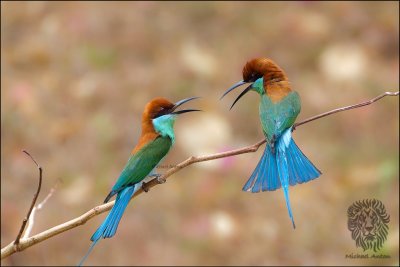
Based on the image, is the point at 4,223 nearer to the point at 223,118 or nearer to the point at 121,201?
the point at 223,118

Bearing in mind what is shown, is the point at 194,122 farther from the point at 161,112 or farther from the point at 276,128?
the point at 276,128

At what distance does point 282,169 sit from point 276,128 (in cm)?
19

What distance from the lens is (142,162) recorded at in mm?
2031

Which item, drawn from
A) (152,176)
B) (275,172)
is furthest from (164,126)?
(275,172)

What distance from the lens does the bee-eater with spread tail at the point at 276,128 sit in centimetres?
180

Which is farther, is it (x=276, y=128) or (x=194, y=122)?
(x=194, y=122)

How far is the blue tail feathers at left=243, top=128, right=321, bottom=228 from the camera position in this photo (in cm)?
176

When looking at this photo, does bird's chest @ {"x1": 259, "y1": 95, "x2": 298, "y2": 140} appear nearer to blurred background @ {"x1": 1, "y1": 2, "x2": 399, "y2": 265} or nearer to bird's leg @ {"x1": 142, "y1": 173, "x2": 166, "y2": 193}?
bird's leg @ {"x1": 142, "y1": 173, "x2": 166, "y2": 193}

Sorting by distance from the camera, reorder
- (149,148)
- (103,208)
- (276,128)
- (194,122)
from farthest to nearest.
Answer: (194,122), (149,148), (276,128), (103,208)

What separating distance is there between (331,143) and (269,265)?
1.15 meters

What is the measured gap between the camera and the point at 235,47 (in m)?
5.78

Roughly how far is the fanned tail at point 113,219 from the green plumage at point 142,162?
1.0 inches

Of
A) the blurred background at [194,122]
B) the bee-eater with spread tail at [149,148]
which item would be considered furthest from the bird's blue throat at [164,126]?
the blurred background at [194,122]

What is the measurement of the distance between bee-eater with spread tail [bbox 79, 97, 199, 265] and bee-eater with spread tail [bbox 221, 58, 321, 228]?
24 centimetres
